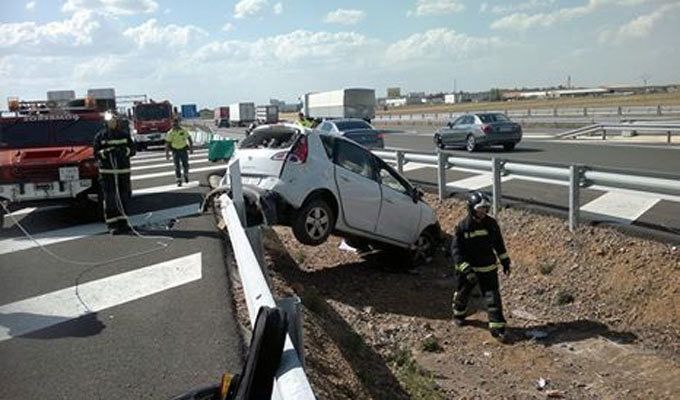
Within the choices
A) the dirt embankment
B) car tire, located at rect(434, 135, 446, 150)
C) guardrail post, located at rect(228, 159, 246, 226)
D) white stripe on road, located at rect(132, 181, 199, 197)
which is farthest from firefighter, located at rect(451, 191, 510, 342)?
car tire, located at rect(434, 135, 446, 150)

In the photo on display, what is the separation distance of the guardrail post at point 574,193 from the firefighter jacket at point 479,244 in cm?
241

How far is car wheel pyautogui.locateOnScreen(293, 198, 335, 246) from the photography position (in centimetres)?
941

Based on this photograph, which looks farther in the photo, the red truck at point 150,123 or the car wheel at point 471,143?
the red truck at point 150,123

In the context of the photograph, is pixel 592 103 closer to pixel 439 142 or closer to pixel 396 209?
pixel 439 142

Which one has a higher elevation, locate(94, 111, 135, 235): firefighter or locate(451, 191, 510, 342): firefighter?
locate(94, 111, 135, 235): firefighter

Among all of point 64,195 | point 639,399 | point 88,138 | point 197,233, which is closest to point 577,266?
point 639,399

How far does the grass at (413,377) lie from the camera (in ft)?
21.3

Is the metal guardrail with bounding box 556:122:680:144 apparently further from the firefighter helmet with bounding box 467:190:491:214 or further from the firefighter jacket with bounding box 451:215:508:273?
the firefighter helmet with bounding box 467:190:491:214

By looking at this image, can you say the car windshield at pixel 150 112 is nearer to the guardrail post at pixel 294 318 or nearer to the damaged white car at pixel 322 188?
the damaged white car at pixel 322 188

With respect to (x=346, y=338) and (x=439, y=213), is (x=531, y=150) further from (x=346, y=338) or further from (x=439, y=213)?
(x=346, y=338)

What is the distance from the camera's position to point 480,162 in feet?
41.0

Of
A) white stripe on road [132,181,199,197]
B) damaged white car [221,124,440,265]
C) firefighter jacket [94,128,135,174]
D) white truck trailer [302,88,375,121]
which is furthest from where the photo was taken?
white truck trailer [302,88,375,121]

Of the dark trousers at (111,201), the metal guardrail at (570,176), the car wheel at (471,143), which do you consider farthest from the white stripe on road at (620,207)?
the car wheel at (471,143)

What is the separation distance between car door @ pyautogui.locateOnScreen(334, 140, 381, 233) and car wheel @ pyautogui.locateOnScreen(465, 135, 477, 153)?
16163 mm
